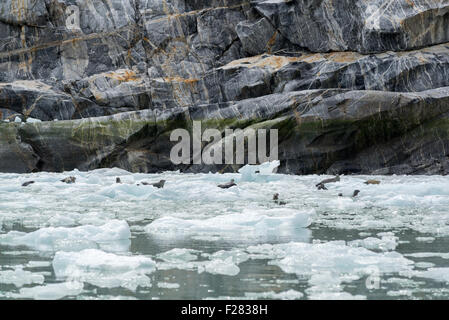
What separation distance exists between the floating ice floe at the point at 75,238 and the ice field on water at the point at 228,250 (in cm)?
1

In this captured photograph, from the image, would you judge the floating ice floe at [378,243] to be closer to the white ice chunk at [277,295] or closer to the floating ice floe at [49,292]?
the white ice chunk at [277,295]

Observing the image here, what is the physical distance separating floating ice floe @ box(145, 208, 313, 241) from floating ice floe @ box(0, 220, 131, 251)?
565 mm

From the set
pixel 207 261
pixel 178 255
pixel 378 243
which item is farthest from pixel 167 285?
pixel 378 243

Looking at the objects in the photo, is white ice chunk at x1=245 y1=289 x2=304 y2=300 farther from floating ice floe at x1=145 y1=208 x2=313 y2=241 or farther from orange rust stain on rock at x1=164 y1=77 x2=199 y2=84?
orange rust stain on rock at x1=164 y1=77 x2=199 y2=84

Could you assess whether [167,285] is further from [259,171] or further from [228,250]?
[259,171]

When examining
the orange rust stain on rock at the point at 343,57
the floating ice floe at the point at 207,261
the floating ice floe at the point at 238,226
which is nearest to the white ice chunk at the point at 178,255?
the floating ice floe at the point at 207,261

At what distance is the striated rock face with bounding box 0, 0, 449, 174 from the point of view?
1864 centimetres

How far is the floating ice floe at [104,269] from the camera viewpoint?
4512 millimetres

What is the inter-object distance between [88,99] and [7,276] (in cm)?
2179

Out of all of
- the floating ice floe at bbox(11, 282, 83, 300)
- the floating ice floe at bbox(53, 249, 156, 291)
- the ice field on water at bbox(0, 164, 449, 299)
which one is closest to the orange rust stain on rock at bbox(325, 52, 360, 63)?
the ice field on water at bbox(0, 164, 449, 299)

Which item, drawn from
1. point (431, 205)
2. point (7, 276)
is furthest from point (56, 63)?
point (7, 276)

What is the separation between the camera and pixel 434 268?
4.87 metres

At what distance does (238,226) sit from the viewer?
7.24 meters

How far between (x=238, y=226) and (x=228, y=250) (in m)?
1.45
